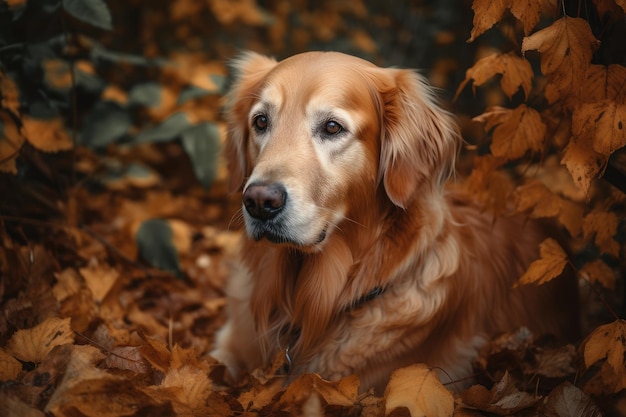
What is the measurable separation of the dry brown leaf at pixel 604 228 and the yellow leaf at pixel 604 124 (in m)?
0.37

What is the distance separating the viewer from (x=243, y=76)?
2.84 meters

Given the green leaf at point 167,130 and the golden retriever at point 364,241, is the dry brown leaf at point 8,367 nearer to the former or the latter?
the golden retriever at point 364,241

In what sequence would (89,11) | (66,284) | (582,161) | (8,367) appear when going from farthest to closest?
(89,11), (66,284), (582,161), (8,367)

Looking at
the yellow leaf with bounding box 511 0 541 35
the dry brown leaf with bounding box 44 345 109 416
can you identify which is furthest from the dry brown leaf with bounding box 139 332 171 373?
the yellow leaf with bounding box 511 0 541 35

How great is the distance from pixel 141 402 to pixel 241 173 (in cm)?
130

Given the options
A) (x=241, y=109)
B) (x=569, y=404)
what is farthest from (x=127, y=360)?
(x=569, y=404)

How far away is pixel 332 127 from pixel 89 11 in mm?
1353

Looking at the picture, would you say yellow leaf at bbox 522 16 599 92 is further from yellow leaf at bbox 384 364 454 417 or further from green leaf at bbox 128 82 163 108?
green leaf at bbox 128 82 163 108

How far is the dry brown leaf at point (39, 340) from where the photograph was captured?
1.89m

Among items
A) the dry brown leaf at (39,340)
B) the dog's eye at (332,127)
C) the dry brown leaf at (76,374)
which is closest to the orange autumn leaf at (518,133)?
the dog's eye at (332,127)

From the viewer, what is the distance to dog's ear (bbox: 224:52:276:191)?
2.65m

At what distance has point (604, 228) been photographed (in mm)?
2162

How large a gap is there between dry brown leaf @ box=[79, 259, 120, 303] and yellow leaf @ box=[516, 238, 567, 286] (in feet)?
6.05

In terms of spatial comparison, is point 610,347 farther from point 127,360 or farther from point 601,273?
point 127,360
